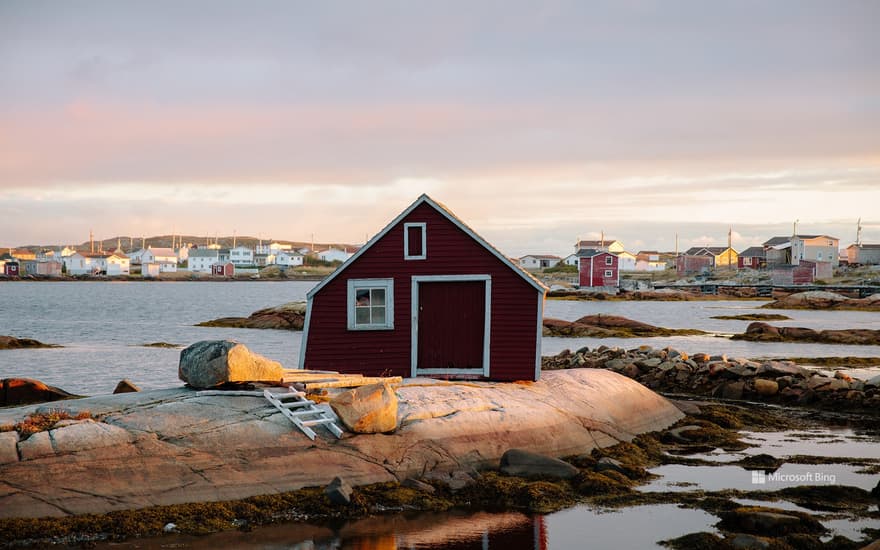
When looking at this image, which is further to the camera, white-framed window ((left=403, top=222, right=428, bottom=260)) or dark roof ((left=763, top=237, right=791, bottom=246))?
dark roof ((left=763, top=237, right=791, bottom=246))

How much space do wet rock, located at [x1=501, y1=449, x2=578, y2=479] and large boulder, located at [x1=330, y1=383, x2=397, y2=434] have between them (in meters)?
2.25

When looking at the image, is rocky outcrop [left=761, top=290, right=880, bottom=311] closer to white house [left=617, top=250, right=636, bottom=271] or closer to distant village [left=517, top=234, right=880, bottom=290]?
distant village [left=517, top=234, right=880, bottom=290]

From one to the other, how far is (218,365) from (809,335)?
41493mm

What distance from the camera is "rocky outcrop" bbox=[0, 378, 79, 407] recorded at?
21.8m

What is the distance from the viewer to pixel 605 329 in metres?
55.5

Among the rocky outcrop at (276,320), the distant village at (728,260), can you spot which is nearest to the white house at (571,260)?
the distant village at (728,260)

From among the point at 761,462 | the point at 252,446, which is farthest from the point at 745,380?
the point at 252,446

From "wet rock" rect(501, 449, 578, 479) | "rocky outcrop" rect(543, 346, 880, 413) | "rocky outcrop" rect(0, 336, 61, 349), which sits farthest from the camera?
"rocky outcrop" rect(0, 336, 61, 349)

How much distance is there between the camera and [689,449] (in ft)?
63.9

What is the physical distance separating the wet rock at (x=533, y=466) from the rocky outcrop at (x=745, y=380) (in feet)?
40.8

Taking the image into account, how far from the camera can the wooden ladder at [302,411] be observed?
50.8ft

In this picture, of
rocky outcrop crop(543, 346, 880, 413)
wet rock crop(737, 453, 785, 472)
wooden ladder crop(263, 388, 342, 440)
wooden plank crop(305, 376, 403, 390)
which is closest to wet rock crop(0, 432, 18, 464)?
wooden ladder crop(263, 388, 342, 440)

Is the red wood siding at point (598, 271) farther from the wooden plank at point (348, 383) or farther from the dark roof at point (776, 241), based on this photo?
the wooden plank at point (348, 383)

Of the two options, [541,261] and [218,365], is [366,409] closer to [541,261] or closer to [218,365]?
[218,365]
